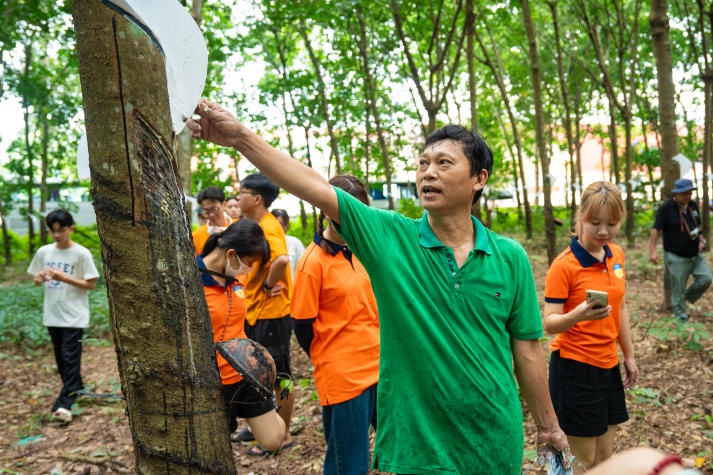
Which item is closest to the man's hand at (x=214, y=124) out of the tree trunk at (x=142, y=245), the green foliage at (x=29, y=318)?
the tree trunk at (x=142, y=245)

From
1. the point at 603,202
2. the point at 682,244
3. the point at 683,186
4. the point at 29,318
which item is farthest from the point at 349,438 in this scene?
the point at 29,318

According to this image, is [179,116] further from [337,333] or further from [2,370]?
[2,370]

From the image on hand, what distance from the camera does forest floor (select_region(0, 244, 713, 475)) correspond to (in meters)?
4.31

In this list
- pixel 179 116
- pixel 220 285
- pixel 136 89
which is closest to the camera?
pixel 136 89

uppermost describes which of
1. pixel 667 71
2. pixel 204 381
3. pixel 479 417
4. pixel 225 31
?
pixel 225 31

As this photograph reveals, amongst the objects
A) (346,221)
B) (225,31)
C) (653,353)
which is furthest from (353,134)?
(346,221)

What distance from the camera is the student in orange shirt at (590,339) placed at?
3148 mm

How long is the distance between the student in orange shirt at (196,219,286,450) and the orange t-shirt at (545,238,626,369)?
1.74 meters

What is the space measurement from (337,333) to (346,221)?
133 cm

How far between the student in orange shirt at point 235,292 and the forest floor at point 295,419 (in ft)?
2.55

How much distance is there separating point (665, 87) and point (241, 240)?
6.49m

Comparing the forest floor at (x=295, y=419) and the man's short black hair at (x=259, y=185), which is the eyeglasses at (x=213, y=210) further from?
the forest floor at (x=295, y=419)

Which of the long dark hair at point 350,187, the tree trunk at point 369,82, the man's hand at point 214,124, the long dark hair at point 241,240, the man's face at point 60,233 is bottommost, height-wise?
the long dark hair at point 241,240

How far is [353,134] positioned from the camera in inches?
782
